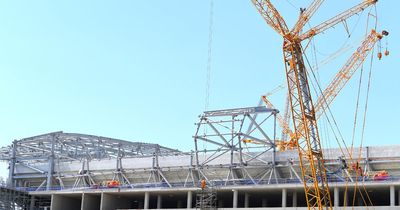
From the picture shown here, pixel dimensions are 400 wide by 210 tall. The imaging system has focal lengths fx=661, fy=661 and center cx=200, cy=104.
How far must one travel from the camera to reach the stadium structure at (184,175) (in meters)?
92.8

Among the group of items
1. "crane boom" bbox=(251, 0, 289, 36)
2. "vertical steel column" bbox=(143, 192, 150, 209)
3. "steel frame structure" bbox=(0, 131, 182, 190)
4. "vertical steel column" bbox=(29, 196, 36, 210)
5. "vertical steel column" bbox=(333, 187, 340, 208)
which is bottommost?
"vertical steel column" bbox=(29, 196, 36, 210)

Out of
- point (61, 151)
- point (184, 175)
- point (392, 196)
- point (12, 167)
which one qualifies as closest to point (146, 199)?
point (184, 175)

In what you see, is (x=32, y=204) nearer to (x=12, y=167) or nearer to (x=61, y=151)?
(x=12, y=167)

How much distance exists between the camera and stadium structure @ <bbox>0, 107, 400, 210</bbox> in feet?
305

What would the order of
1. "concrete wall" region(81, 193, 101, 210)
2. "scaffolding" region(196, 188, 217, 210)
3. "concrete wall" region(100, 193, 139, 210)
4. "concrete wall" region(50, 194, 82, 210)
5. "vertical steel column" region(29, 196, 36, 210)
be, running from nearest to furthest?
"scaffolding" region(196, 188, 217, 210)
"concrete wall" region(100, 193, 139, 210)
"concrete wall" region(81, 193, 101, 210)
"concrete wall" region(50, 194, 82, 210)
"vertical steel column" region(29, 196, 36, 210)

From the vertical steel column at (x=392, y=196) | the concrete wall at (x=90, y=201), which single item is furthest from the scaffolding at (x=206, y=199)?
the vertical steel column at (x=392, y=196)

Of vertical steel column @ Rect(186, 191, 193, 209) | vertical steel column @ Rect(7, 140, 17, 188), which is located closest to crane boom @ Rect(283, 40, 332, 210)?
vertical steel column @ Rect(186, 191, 193, 209)

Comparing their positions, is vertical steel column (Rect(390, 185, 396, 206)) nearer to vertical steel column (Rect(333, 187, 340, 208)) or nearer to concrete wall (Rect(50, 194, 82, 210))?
vertical steel column (Rect(333, 187, 340, 208))

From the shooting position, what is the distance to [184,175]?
107438 millimetres

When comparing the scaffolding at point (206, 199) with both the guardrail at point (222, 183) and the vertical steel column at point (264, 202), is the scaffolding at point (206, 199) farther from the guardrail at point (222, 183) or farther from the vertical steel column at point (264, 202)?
the vertical steel column at point (264, 202)

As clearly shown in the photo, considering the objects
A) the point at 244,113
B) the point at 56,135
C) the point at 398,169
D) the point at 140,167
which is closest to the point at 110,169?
the point at 140,167

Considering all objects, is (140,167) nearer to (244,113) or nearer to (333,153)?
(244,113)

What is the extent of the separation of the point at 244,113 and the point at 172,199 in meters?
24.0

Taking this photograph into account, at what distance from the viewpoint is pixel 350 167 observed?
92562mm
